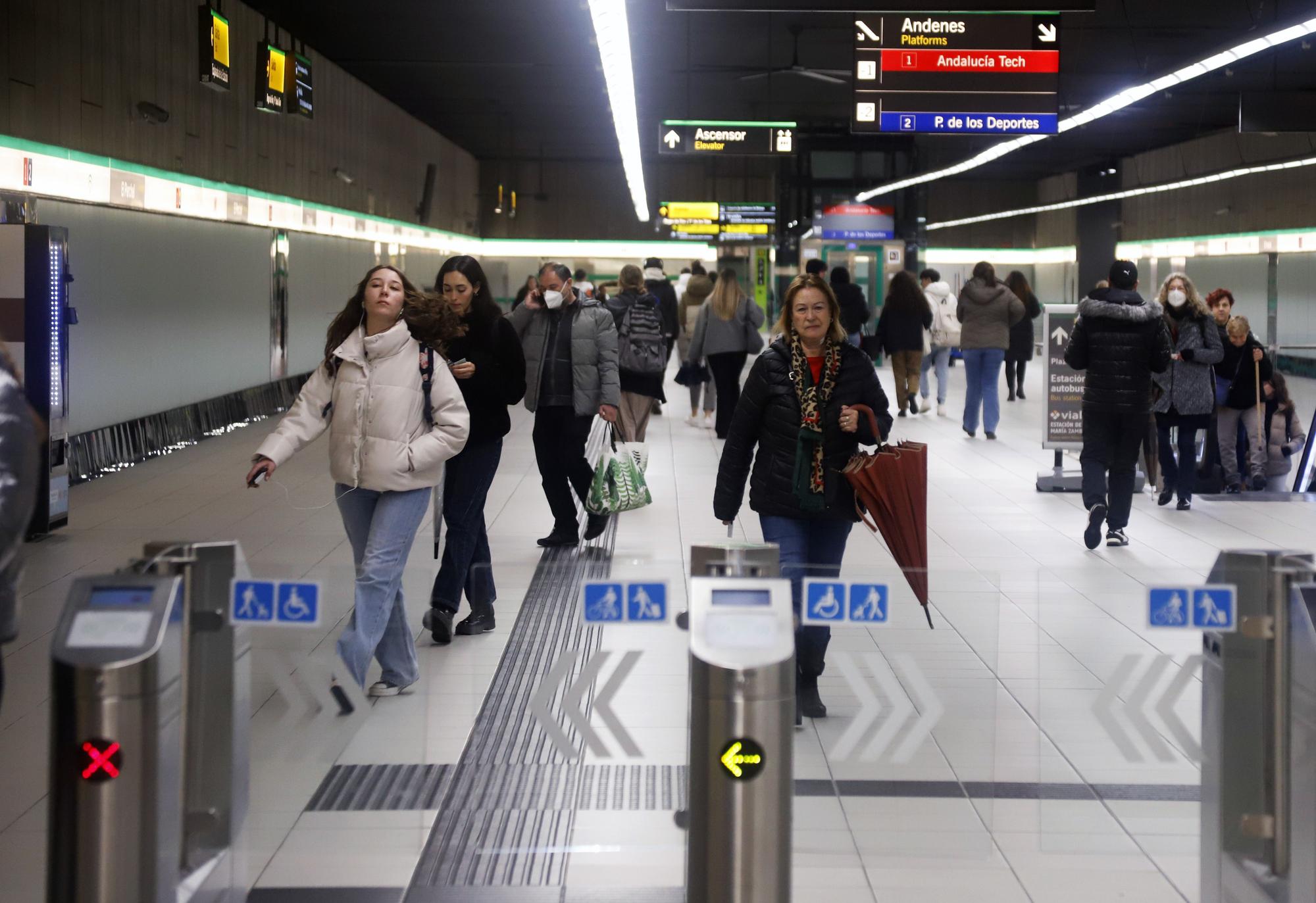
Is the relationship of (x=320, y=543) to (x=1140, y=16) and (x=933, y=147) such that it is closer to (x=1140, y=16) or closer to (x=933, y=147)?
(x=1140, y=16)

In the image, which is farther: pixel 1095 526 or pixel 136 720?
pixel 1095 526

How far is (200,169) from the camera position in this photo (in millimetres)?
12867

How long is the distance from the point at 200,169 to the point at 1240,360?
340 inches

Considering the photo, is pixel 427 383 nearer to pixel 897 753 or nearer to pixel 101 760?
pixel 897 753

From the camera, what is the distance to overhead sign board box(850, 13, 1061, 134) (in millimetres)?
10023

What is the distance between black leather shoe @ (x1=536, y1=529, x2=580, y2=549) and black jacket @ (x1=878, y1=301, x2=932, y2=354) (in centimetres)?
712

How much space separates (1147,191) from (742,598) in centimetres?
2627

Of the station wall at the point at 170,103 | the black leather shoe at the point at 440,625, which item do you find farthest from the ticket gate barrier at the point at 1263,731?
the station wall at the point at 170,103

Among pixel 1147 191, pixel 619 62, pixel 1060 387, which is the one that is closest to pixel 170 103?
pixel 619 62

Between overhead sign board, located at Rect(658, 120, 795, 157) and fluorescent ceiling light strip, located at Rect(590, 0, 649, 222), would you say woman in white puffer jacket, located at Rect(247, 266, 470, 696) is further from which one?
overhead sign board, located at Rect(658, 120, 795, 157)

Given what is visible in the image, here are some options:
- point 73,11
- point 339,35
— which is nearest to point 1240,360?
point 73,11

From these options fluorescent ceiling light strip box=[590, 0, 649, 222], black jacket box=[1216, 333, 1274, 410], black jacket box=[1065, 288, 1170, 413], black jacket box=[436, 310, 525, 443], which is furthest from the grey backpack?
black jacket box=[436, 310, 525, 443]

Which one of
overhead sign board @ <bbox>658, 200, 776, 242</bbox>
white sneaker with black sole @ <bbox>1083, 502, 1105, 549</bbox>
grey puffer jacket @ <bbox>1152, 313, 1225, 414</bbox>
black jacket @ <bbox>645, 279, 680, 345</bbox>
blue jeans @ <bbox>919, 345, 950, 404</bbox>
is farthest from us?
overhead sign board @ <bbox>658, 200, 776, 242</bbox>

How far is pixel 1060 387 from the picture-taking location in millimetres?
10125
